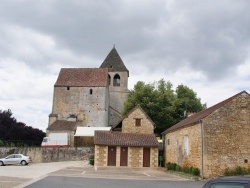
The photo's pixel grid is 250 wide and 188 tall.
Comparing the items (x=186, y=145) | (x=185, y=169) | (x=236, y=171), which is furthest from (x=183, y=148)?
(x=236, y=171)

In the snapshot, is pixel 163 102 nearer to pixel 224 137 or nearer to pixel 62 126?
pixel 62 126

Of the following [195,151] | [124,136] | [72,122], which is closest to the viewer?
[195,151]

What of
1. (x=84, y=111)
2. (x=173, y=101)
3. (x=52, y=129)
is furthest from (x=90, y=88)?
(x=173, y=101)

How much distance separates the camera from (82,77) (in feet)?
218

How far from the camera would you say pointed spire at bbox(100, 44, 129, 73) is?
72.9m

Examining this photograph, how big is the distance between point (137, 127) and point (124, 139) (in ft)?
14.9

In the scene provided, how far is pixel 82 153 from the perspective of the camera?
45094 millimetres

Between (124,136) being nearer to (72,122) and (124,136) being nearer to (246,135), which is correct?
(246,135)

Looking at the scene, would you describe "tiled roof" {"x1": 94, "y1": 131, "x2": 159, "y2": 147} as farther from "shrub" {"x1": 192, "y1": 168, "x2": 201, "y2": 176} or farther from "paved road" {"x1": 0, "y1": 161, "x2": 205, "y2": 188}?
"shrub" {"x1": 192, "y1": 168, "x2": 201, "y2": 176}

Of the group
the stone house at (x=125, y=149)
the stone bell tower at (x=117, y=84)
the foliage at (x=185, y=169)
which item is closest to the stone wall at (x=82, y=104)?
the stone bell tower at (x=117, y=84)

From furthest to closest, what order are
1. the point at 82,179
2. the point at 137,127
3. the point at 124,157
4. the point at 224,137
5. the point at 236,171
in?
the point at 137,127
the point at 124,157
the point at 224,137
the point at 236,171
the point at 82,179

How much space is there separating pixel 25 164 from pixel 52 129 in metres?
15.2

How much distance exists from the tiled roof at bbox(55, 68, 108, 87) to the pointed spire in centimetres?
605

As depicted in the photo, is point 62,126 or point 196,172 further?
point 62,126
